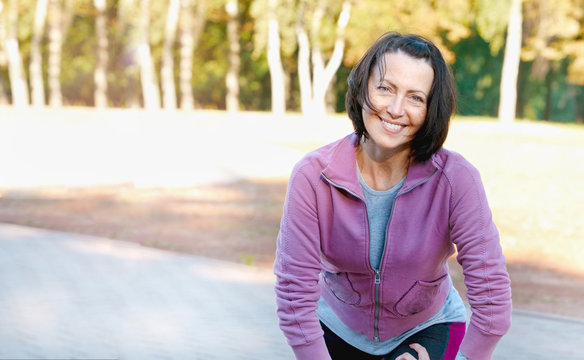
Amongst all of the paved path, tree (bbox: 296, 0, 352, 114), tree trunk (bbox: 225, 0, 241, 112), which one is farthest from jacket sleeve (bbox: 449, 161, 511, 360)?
tree trunk (bbox: 225, 0, 241, 112)

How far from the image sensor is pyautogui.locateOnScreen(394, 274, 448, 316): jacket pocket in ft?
7.75

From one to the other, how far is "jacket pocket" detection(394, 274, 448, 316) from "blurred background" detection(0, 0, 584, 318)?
2.56ft

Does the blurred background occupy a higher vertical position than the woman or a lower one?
lower

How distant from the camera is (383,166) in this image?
2.39 metres

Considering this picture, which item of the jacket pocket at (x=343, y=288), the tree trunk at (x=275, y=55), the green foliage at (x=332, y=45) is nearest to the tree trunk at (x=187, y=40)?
the green foliage at (x=332, y=45)

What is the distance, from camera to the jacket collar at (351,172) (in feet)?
7.45

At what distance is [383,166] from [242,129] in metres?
20.0

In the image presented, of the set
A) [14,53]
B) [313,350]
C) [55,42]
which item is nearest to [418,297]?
[313,350]

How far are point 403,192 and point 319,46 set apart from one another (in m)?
29.7

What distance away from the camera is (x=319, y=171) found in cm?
229

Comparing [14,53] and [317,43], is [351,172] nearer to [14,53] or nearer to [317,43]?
[317,43]

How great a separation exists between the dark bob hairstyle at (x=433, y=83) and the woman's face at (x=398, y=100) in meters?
0.01

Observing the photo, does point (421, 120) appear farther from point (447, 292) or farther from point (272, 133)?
point (272, 133)

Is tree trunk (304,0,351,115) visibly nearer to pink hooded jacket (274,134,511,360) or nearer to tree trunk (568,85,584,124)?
tree trunk (568,85,584,124)
